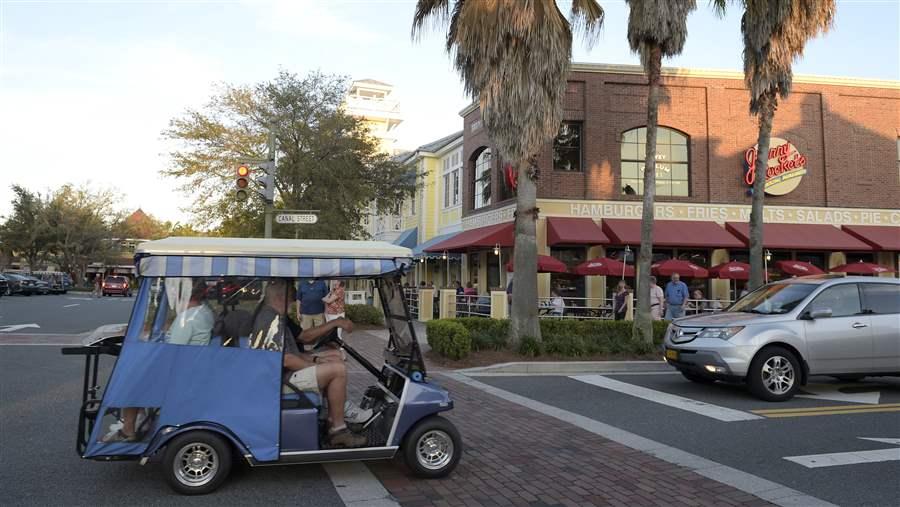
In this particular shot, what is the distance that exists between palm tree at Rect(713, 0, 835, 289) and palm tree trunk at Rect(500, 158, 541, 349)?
603 cm

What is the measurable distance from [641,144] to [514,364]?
45.9 feet

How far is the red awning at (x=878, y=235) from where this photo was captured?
21.8 meters

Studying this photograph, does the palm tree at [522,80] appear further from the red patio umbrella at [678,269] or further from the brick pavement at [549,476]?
the red patio umbrella at [678,269]

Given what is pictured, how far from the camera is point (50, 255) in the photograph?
56906 millimetres

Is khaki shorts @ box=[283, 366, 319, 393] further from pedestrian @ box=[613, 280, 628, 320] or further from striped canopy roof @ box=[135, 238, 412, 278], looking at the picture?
pedestrian @ box=[613, 280, 628, 320]

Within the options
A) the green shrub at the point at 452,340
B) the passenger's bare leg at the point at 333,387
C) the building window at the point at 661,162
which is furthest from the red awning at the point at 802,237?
the passenger's bare leg at the point at 333,387

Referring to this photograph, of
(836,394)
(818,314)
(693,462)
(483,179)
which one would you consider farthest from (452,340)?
(483,179)

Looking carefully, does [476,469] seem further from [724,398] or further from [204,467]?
[724,398]

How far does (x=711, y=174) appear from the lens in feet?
73.1

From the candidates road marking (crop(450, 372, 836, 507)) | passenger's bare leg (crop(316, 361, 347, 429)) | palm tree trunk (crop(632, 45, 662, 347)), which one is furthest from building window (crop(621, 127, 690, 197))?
passenger's bare leg (crop(316, 361, 347, 429))

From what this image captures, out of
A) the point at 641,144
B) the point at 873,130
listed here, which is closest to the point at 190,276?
the point at 641,144

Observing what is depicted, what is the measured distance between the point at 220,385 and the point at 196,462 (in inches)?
23.5

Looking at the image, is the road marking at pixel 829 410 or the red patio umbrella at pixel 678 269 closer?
the road marking at pixel 829 410

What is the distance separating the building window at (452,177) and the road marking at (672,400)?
1949 centimetres
